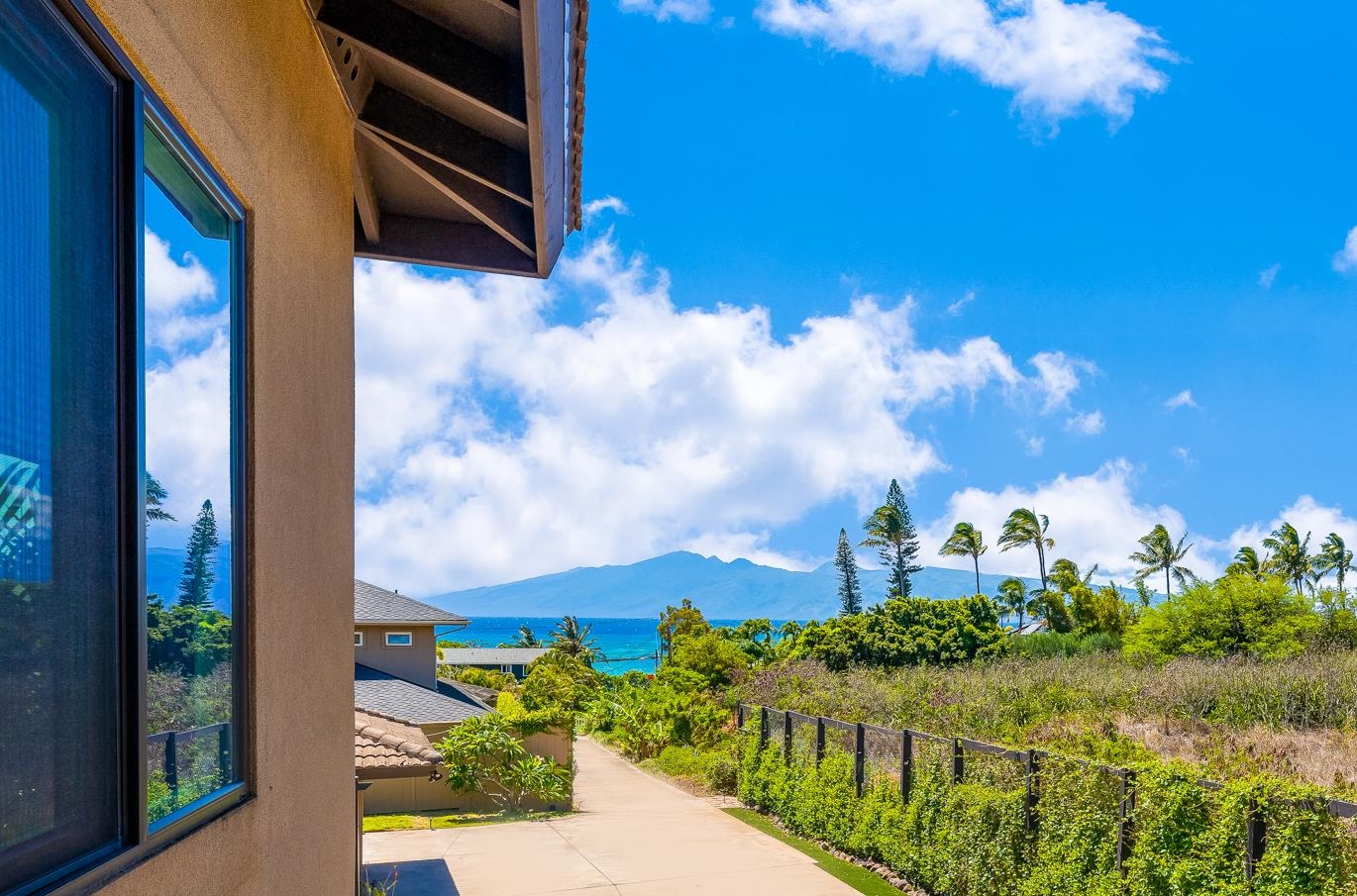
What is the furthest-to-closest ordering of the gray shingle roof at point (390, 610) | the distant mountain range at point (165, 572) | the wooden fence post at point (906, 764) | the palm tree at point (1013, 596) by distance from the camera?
the palm tree at point (1013, 596) < the gray shingle roof at point (390, 610) < the wooden fence post at point (906, 764) < the distant mountain range at point (165, 572)

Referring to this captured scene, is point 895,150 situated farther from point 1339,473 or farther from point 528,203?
point 1339,473

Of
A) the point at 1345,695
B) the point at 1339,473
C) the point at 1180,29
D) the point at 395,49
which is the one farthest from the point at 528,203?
the point at 1339,473

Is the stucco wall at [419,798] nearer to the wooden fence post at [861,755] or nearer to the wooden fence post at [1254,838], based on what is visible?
the wooden fence post at [861,755]

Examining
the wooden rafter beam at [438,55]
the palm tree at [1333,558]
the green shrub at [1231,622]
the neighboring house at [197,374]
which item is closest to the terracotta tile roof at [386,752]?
the neighboring house at [197,374]

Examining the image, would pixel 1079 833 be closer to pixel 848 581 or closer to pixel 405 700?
pixel 405 700

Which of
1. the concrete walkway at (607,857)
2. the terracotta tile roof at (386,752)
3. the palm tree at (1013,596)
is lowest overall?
the concrete walkway at (607,857)

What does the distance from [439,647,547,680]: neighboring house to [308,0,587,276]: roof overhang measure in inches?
2325

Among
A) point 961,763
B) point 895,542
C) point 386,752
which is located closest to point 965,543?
point 895,542

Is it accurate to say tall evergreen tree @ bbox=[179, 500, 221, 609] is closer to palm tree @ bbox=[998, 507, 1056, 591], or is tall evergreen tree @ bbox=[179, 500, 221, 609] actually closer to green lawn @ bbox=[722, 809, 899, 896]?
green lawn @ bbox=[722, 809, 899, 896]

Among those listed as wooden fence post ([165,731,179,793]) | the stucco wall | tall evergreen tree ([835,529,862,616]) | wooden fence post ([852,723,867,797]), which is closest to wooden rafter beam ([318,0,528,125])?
wooden fence post ([165,731,179,793])

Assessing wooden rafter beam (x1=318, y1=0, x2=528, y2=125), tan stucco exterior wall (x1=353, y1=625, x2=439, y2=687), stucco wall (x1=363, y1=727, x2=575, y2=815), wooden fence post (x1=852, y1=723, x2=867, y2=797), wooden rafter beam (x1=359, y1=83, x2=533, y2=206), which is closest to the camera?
wooden rafter beam (x1=318, y1=0, x2=528, y2=125)

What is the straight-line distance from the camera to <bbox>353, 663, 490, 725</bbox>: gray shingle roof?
19.2m

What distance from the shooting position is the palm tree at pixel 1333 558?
240 feet

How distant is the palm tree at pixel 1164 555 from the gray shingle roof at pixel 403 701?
60.6 meters
